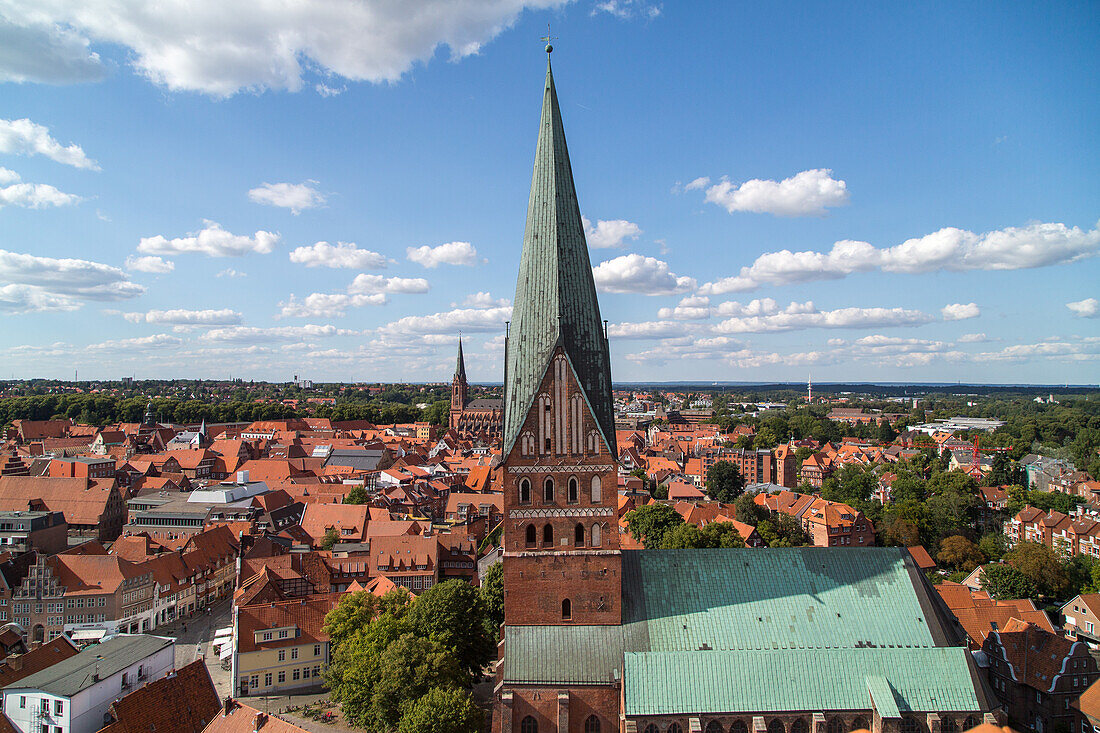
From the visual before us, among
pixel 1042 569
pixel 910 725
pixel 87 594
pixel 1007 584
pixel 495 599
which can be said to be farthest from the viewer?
pixel 1042 569

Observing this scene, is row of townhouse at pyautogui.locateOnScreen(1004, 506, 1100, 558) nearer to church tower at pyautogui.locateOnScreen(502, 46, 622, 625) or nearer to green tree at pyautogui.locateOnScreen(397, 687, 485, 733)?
church tower at pyautogui.locateOnScreen(502, 46, 622, 625)

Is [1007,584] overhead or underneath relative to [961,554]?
overhead

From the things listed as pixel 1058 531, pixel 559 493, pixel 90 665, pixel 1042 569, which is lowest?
pixel 1042 569

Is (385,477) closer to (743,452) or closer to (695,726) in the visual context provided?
(743,452)

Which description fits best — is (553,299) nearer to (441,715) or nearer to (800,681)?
(800,681)

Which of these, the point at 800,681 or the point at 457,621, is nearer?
the point at 800,681

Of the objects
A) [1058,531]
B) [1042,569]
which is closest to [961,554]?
[1042,569]

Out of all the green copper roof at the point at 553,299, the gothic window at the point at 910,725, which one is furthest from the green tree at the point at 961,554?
the green copper roof at the point at 553,299
